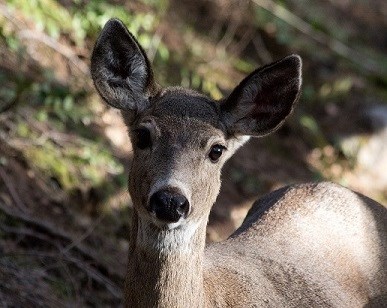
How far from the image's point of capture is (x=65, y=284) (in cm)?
755

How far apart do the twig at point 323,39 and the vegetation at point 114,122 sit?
0.10 feet

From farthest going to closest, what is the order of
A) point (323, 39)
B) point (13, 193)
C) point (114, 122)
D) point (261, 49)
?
1. point (323, 39)
2. point (261, 49)
3. point (114, 122)
4. point (13, 193)

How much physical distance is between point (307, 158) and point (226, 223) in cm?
332

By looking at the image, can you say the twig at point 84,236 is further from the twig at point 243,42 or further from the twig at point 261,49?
the twig at point 261,49

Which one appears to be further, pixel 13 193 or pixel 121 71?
pixel 13 193

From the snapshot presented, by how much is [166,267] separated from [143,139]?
73cm

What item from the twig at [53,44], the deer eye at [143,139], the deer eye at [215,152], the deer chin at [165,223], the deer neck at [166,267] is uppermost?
the deer eye at [215,152]

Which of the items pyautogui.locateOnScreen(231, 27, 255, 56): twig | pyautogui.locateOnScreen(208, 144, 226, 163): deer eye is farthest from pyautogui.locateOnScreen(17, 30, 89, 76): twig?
pyautogui.locateOnScreen(231, 27, 255, 56): twig

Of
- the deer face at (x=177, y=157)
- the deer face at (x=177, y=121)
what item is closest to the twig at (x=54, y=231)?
the deer face at (x=177, y=121)

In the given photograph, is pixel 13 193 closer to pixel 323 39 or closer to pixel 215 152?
pixel 215 152

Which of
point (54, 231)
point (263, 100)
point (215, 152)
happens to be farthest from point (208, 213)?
point (54, 231)

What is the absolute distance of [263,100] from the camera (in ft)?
19.4

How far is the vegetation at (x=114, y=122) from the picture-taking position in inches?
309

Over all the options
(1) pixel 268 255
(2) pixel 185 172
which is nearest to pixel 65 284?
(1) pixel 268 255
